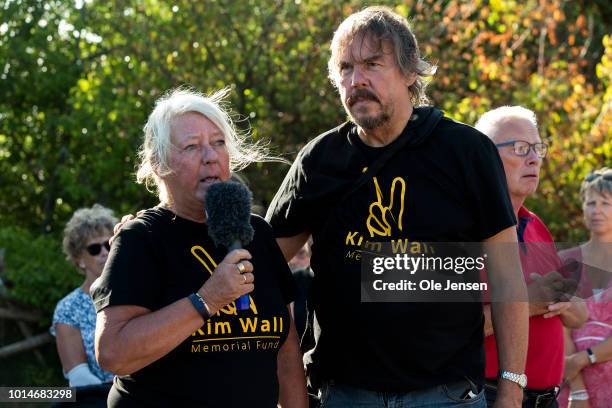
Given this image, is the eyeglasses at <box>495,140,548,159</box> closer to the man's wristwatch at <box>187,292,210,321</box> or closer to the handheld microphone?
the handheld microphone

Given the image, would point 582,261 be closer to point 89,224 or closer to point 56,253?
point 89,224

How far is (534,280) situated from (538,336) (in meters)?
0.27

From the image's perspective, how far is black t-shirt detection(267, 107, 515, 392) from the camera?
11.8 ft

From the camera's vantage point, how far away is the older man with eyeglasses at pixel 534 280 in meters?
4.38

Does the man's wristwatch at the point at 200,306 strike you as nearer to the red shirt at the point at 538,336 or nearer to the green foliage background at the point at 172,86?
the red shirt at the point at 538,336

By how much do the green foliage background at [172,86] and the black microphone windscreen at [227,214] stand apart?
19.1ft

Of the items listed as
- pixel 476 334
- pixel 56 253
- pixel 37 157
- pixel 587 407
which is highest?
pixel 37 157

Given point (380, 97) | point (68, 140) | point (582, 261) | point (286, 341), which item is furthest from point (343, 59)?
point (68, 140)

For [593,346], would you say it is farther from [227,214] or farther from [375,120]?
[227,214]

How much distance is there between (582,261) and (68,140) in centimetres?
645

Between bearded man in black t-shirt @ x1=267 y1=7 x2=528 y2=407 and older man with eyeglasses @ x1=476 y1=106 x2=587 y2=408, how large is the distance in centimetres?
52

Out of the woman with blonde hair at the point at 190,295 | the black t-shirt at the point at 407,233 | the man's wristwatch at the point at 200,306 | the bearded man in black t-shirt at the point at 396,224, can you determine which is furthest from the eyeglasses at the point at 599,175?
the man's wristwatch at the point at 200,306

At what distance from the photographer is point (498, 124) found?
4.76 metres

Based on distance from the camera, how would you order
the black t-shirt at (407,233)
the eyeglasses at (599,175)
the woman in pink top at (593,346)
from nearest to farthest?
the black t-shirt at (407,233)
the woman in pink top at (593,346)
the eyeglasses at (599,175)
